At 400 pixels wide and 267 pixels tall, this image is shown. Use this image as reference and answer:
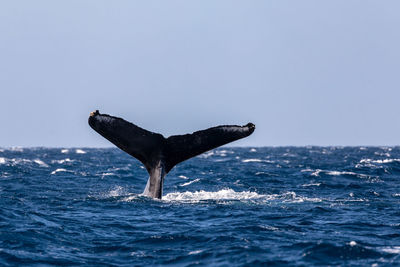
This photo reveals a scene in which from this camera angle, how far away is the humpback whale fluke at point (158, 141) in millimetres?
13383

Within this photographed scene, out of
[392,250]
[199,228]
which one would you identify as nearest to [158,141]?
[199,228]

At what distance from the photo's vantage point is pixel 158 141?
14344mm

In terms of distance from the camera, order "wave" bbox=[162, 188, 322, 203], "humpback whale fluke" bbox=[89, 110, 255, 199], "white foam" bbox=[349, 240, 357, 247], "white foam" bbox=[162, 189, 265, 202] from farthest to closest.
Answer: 1. "white foam" bbox=[162, 189, 265, 202]
2. "wave" bbox=[162, 188, 322, 203]
3. "humpback whale fluke" bbox=[89, 110, 255, 199]
4. "white foam" bbox=[349, 240, 357, 247]

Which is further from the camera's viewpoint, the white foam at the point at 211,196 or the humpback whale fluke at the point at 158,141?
the white foam at the point at 211,196

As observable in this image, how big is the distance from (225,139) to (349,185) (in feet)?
32.4

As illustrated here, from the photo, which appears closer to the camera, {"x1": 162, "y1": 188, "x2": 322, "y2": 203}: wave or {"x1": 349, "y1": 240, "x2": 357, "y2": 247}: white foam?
{"x1": 349, "y1": 240, "x2": 357, "y2": 247}: white foam

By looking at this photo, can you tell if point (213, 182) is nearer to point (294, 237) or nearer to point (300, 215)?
point (300, 215)

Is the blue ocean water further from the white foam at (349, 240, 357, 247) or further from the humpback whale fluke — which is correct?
the humpback whale fluke

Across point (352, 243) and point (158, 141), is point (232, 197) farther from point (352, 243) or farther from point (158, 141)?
point (352, 243)

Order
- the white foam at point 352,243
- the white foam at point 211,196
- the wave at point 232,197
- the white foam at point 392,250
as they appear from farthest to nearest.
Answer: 1. the white foam at point 211,196
2. the wave at point 232,197
3. the white foam at point 352,243
4. the white foam at point 392,250

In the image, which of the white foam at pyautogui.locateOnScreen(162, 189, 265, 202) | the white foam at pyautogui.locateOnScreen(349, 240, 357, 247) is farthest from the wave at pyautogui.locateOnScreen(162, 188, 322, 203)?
the white foam at pyautogui.locateOnScreen(349, 240, 357, 247)

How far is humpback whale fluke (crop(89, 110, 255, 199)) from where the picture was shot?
1338 cm

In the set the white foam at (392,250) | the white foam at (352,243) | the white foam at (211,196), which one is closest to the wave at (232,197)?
the white foam at (211,196)

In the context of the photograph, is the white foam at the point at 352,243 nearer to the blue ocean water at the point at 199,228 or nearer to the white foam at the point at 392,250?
the blue ocean water at the point at 199,228
